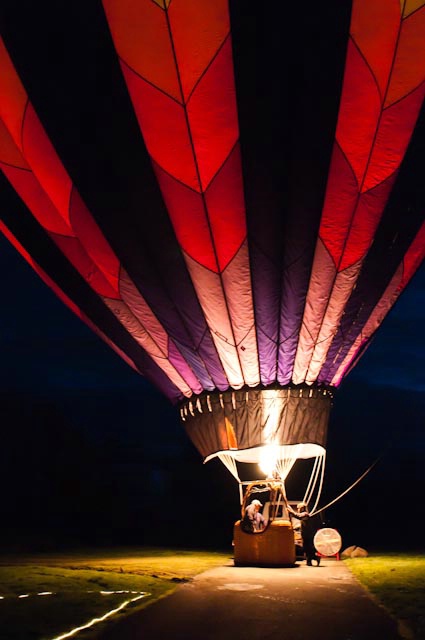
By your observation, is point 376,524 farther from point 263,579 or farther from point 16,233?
point 16,233

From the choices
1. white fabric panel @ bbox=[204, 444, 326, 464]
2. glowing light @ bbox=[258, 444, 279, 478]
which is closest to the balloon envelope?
white fabric panel @ bbox=[204, 444, 326, 464]

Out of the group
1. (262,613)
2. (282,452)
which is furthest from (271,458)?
(262,613)

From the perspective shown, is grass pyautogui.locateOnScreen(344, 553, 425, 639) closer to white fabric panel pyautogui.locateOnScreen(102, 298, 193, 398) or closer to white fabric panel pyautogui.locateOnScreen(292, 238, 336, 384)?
white fabric panel pyautogui.locateOnScreen(292, 238, 336, 384)

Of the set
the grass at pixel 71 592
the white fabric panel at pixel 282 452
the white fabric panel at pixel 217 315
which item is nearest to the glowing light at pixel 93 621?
the grass at pixel 71 592

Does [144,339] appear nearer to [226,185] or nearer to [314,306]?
[314,306]

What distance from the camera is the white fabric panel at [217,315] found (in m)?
7.30

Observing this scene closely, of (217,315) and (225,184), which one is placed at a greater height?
(225,184)

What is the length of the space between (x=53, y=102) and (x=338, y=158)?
289 centimetres

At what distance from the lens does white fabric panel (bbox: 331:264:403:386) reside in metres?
8.62

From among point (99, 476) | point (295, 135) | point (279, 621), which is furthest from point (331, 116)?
point (99, 476)

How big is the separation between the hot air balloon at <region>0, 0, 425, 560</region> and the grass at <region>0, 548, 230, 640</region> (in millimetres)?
2010

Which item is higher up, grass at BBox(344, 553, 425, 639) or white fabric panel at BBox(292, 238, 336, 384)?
white fabric panel at BBox(292, 238, 336, 384)

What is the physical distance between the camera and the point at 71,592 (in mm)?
5711

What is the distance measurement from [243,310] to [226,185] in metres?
1.79
